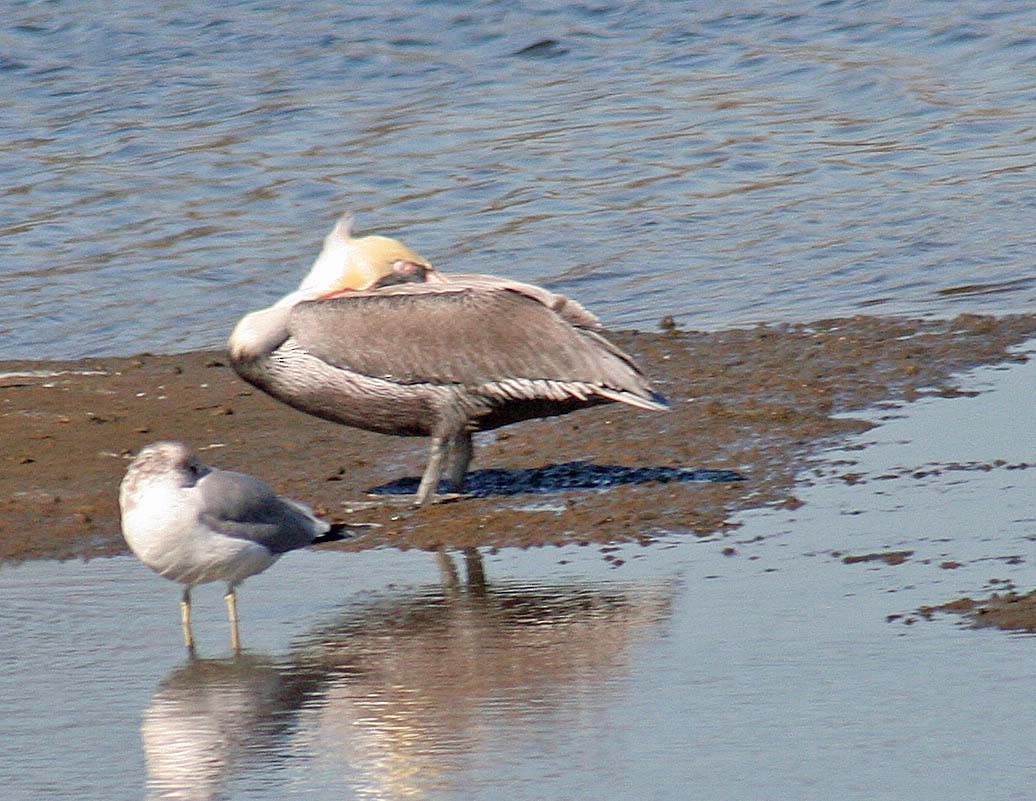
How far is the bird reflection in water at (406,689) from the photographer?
14.9ft

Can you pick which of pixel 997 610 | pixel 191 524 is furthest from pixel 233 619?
pixel 997 610

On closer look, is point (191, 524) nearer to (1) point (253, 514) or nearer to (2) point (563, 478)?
(1) point (253, 514)

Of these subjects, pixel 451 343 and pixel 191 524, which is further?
pixel 451 343

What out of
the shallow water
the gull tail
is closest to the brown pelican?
the shallow water

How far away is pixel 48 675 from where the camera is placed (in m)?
5.36

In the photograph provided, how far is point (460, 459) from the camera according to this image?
7.50 metres

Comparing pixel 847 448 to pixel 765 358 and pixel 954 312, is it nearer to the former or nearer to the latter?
pixel 765 358

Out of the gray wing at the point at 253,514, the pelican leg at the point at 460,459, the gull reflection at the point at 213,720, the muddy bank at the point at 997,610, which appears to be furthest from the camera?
the pelican leg at the point at 460,459

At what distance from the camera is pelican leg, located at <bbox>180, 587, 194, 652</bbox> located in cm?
569

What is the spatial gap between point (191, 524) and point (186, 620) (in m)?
0.26

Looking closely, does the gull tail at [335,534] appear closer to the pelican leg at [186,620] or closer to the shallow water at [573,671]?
the shallow water at [573,671]

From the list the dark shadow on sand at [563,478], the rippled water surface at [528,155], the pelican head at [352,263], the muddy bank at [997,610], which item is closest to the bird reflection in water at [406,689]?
the muddy bank at [997,610]

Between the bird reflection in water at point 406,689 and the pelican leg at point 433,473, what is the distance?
1169 mm

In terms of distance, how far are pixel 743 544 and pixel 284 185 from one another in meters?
8.45
